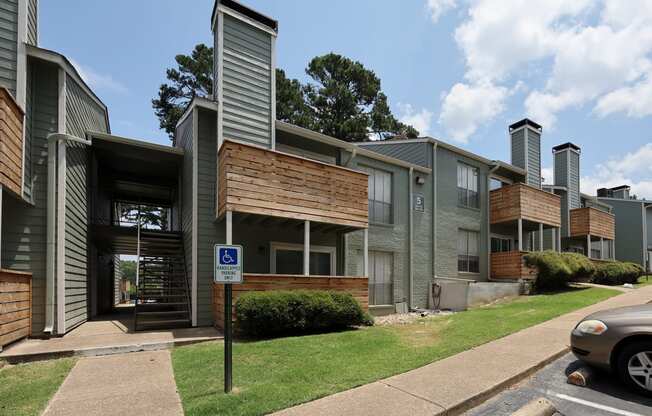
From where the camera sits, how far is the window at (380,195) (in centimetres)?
1395

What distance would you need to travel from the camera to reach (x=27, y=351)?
662 cm

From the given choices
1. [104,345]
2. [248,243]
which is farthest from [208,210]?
[104,345]

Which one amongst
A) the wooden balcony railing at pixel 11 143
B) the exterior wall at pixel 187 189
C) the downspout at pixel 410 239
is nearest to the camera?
the wooden balcony railing at pixel 11 143

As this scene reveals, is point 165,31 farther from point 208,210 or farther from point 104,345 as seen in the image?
point 104,345

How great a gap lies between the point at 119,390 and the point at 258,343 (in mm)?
2881

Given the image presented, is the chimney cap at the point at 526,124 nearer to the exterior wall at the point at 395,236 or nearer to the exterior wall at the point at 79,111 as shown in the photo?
the exterior wall at the point at 395,236

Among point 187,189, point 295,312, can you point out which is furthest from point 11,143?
point 295,312

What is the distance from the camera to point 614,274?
19.0 metres

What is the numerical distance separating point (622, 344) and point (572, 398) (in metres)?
1.00

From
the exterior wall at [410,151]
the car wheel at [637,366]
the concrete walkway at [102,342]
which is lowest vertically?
the concrete walkway at [102,342]

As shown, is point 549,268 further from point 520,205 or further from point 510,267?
point 520,205

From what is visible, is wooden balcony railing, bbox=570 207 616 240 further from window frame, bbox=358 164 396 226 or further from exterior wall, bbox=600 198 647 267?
window frame, bbox=358 164 396 226

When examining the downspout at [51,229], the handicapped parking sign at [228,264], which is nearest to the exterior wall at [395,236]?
the downspout at [51,229]

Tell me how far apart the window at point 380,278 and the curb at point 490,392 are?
763 cm
